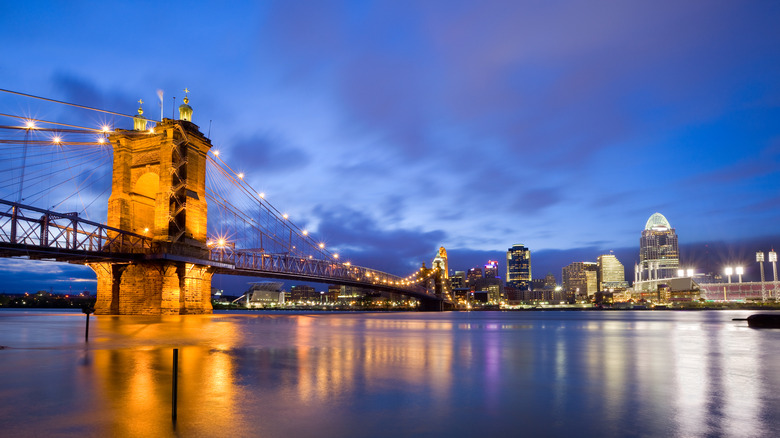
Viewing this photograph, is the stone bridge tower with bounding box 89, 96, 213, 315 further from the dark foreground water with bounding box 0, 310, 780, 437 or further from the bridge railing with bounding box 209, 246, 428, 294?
the dark foreground water with bounding box 0, 310, 780, 437

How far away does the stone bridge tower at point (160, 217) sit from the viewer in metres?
50.5

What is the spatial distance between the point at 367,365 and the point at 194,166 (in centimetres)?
4753

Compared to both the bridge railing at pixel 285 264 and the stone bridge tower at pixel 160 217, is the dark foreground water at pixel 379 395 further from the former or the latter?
the bridge railing at pixel 285 264

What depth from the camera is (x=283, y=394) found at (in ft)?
33.1

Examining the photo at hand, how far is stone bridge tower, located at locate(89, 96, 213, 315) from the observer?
166 feet

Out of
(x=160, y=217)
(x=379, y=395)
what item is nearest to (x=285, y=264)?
(x=160, y=217)

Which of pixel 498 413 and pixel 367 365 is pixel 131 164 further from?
pixel 498 413

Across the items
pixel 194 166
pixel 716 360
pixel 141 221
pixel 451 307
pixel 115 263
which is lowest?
pixel 451 307

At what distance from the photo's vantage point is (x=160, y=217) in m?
51.5

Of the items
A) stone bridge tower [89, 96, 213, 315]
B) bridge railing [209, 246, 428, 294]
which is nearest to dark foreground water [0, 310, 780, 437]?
stone bridge tower [89, 96, 213, 315]

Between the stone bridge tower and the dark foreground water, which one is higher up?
the stone bridge tower

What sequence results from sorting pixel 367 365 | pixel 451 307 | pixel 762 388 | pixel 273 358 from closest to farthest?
pixel 762 388, pixel 367 365, pixel 273 358, pixel 451 307

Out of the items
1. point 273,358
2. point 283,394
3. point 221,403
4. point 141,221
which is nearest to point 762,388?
point 283,394

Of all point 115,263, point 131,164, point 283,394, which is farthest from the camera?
point 131,164
